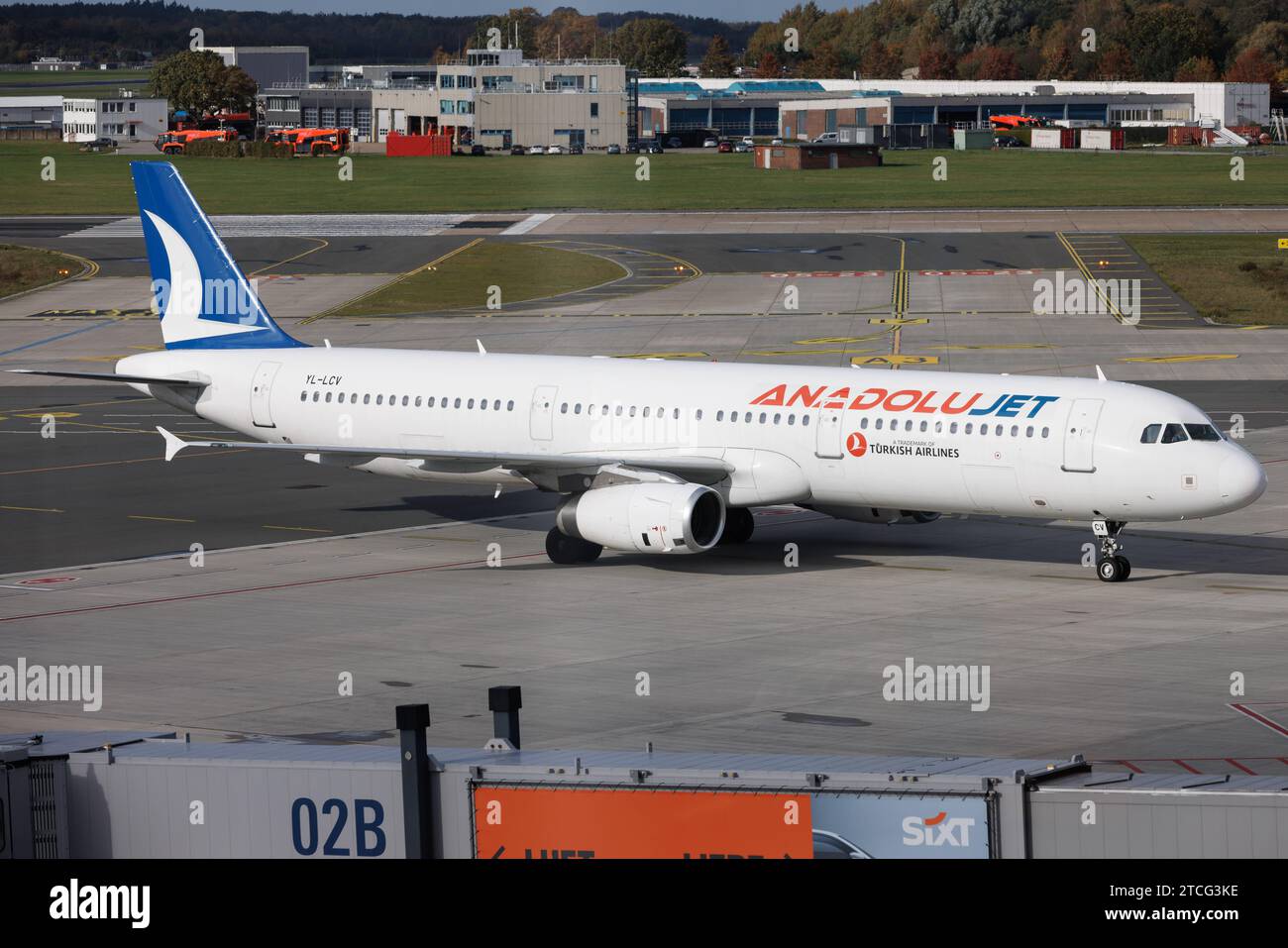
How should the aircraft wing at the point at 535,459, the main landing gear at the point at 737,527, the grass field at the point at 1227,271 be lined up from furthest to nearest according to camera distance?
1. the grass field at the point at 1227,271
2. the main landing gear at the point at 737,527
3. the aircraft wing at the point at 535,459

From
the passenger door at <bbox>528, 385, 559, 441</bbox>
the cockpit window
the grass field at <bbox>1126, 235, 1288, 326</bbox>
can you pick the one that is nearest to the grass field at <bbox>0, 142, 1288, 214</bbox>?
the grass field at <bbox>1126, 235, 1288, 326</bbox>

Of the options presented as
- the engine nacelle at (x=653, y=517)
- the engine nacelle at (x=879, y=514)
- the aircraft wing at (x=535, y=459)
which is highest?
the aircraft wing at (x=535, y=459)

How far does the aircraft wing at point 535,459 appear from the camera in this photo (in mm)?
45469

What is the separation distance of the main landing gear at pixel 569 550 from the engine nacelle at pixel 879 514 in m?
5.51

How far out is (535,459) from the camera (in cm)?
4597

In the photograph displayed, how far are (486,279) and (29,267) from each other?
99.1ft

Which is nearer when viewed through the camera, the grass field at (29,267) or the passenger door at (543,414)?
the passenger door at (543,414)

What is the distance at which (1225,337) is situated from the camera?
286 ft

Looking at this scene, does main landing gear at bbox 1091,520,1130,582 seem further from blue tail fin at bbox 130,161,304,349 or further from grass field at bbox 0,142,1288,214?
grass field at bbox 0,142,1288,214

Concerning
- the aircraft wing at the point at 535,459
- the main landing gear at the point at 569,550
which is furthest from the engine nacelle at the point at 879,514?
the main landing gear at the point at 569,550

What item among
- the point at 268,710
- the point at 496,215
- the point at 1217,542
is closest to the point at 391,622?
the point at 268,710

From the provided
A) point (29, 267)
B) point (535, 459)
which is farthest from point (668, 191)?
point (535, 459)

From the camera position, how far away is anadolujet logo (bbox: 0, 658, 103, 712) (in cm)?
3394
